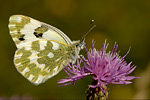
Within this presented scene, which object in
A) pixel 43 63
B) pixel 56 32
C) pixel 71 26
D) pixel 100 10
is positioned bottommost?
pixel 43 63

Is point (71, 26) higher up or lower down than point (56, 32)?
higher up

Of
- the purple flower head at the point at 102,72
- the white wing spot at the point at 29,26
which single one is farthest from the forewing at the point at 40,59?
the purple flower head at the point at 102,72

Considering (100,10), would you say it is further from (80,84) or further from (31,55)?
(31,55)

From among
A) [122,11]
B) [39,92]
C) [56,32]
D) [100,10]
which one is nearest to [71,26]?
[100,10]

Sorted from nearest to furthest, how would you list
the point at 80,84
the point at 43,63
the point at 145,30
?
1. the point at 43,63
2. the point at 80,84
3. the point at 145,30

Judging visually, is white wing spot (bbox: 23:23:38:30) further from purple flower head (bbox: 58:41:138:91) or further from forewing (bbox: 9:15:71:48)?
purple flower head (bbox: 58:41:138:91)

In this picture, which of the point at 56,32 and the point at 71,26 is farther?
the point at 71,26

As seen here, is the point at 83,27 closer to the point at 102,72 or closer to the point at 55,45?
the point at 55,45

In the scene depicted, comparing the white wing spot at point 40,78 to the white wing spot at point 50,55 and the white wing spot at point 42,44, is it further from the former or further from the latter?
the white wing spot at point 42,44
